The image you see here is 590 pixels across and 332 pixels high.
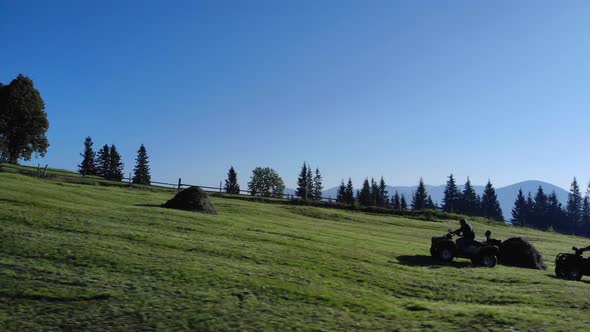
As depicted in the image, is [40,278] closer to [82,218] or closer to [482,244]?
[82,218]

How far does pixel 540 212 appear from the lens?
490ft

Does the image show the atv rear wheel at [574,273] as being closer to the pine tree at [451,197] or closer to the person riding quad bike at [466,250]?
the person riding quad bike at [466,250]

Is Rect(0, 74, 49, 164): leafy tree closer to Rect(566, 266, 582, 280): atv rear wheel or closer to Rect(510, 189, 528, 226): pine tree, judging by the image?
Rect(566, 266, 582, 280): atv rear wheel

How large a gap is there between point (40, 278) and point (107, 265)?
196cm

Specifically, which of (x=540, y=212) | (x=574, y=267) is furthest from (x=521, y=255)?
(x=540, y=212)

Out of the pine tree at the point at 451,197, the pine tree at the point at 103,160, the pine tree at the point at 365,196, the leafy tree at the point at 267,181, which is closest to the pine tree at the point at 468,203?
the pine tree at the point at 451,197

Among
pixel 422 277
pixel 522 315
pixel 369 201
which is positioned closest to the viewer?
pixel 522 315

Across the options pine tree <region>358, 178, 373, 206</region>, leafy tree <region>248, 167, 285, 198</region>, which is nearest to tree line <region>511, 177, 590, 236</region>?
pine tree <region>358, 178, 373, 206</region>

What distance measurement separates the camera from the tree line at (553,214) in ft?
490

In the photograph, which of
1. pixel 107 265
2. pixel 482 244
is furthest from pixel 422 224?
pixel 107 265

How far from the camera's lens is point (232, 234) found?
21281 mm

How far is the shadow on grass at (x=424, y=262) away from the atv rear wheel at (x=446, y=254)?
257 mm

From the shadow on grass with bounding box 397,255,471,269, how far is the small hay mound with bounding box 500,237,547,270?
12.3 feet

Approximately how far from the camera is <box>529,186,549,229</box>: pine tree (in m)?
149
